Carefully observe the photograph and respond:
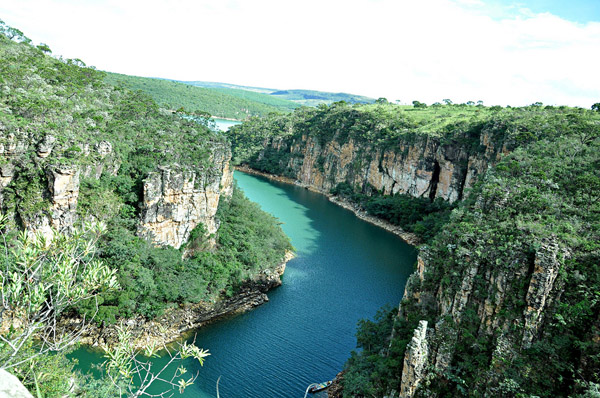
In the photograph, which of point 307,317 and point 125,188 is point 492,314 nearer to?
point 307,317

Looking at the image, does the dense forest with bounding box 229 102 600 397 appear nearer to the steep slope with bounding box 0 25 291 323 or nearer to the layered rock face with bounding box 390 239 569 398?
the layered rock face with bounding box 390 239 569 398

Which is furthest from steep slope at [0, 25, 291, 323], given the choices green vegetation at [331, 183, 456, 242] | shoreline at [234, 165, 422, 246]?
green vegetation at [331, 183, 456, 242]

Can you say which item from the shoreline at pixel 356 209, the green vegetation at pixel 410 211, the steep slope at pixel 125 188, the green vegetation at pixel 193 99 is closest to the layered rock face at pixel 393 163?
the shoreline at pixel 356 209

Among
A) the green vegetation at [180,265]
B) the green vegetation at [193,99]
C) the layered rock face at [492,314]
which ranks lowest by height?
the green vegetation at [180,265]

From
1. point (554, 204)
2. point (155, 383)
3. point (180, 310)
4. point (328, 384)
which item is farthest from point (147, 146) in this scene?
point (554, 204)

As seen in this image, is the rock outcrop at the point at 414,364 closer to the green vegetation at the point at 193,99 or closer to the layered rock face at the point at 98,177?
the layered rock face at the point at 98,177

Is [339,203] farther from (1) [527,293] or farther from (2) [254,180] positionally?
(1) [527,293]
